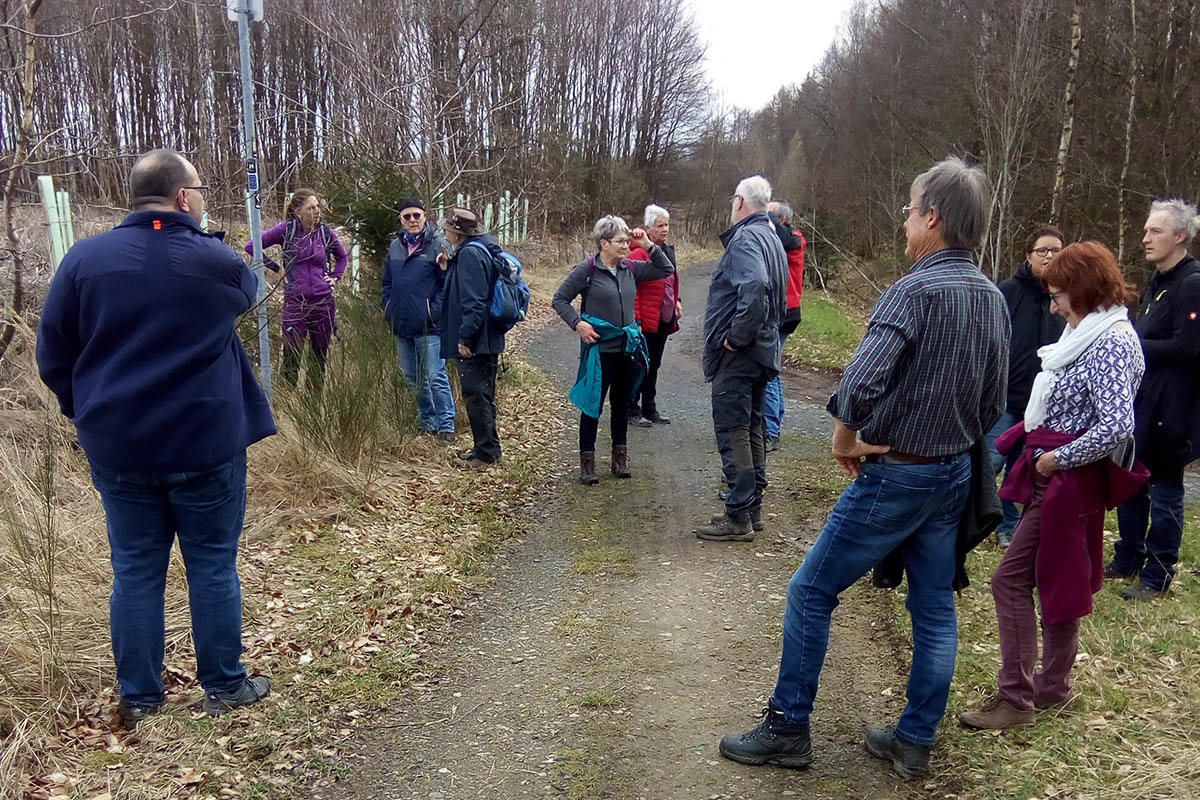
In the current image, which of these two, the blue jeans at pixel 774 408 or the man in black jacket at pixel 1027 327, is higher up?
the man in black jacket at pixel 1027 327

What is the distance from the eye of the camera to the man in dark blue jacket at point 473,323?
6.59m

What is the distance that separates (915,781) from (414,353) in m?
5.58

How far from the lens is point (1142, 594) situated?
4.56 meters

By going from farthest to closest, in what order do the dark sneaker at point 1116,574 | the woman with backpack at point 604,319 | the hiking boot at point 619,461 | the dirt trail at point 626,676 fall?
1. the hiking boot at point 619,461
2. the woman with backpack at point 604,319
3. the dark sneaker at point 1116,574
4. the dirt trail at point 626,676

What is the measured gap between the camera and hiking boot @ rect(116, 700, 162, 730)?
3293 millimetres

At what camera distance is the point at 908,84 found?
61.7ft

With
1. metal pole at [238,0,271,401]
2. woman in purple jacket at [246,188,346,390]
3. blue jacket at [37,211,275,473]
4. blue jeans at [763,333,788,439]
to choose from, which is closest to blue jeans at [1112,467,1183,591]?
blue jeans at [763,333,788,439]

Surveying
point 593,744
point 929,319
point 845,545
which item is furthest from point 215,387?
point 929,319

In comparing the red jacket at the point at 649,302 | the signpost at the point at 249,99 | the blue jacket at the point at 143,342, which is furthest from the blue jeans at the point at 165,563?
the red jacket at the point at 649,302

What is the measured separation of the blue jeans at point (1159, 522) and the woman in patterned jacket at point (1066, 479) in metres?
1.46

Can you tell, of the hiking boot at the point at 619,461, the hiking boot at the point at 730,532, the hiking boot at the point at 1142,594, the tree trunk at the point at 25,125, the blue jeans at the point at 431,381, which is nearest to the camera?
the hiking boot at the point at 1142,594

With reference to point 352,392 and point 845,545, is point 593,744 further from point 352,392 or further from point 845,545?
point 352,392

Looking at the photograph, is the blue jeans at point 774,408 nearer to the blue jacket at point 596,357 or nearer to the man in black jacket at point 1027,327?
the blue jacket at point 596,357

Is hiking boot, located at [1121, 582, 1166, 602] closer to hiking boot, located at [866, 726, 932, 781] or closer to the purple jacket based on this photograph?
→ hiking boot, located at [866, 726, 932, 781]
